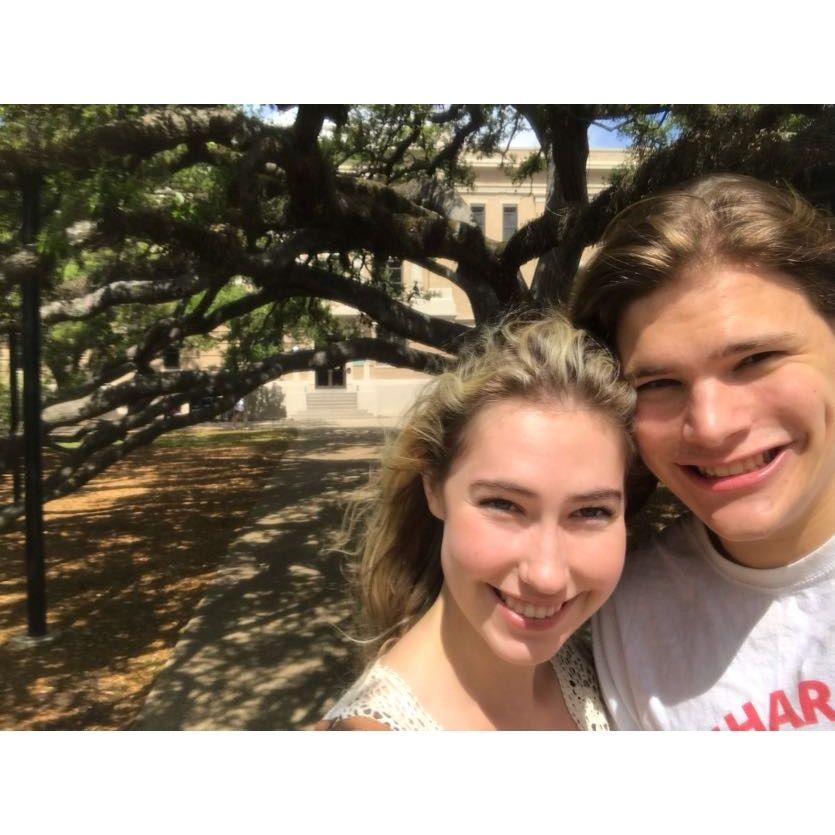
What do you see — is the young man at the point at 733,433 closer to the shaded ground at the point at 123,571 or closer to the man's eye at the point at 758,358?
the man's eye at the point at 758,358

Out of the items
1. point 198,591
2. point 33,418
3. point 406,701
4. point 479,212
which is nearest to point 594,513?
point 406,701

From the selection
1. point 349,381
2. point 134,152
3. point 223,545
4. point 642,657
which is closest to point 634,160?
point 134,152

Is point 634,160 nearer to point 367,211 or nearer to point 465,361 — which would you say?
point 367,211

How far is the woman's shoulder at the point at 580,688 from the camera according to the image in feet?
4.83

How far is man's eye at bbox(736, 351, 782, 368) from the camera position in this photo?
1.21 metres

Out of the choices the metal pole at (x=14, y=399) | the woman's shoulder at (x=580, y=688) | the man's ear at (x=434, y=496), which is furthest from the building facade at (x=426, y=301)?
the metal pole at (x=14, y=399)

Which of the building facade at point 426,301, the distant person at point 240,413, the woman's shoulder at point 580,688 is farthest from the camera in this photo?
the distant person at point 240,413

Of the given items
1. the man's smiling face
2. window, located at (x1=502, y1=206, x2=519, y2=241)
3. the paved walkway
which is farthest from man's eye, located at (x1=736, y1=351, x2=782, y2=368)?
window, located at (x1=502, y1=206, x2=519, y2=241)

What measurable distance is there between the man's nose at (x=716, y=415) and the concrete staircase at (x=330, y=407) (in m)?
8.78

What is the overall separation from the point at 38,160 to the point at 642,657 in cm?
338

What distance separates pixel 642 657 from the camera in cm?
144

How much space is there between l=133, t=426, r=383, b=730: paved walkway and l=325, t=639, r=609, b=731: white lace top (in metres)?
2.08

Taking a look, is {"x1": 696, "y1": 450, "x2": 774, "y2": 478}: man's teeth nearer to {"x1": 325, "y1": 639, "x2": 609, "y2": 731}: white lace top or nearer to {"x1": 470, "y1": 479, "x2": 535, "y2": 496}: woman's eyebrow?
{"x1": 470, "y1": 479, "x2": 535, "y2": 496}: woman's eyebrow

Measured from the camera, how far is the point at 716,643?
4.48 feet
